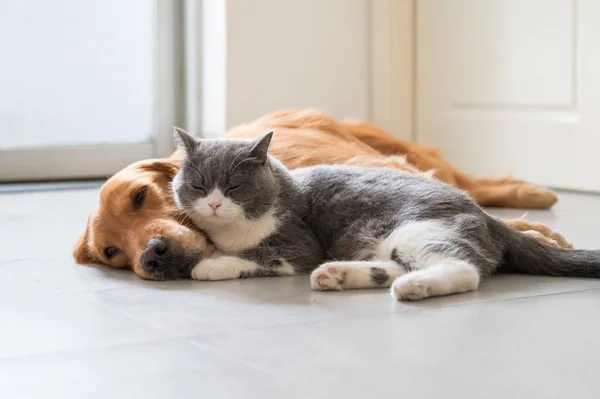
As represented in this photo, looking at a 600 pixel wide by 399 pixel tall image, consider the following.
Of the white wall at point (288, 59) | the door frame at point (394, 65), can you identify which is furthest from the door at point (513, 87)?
the white wall at point (288, 59)

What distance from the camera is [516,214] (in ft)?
11.1

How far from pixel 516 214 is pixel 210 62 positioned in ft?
5.90

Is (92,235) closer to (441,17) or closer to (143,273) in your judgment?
(143,273)

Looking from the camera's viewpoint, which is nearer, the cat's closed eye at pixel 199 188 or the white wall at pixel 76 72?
the cat's closed eye at pixel 199 188

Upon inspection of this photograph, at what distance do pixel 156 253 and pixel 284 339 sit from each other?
2.13 ft

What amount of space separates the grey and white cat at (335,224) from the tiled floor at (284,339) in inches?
2.1

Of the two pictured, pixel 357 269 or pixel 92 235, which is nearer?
pixel 357 269

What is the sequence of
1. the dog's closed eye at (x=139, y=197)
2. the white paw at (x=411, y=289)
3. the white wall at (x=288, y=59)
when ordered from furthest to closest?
the white wall at (x=288, y=59) < the dog's closed eye at (x=139, y=197) < the white paw at (x=411, y=289)

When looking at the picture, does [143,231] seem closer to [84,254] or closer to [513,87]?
[84,254]

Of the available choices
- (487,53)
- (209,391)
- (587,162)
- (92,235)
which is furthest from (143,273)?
(487,53)

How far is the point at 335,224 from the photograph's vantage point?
7.48 ft

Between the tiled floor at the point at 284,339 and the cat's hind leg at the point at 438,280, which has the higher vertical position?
the cat's hind leg at the point at 438,280

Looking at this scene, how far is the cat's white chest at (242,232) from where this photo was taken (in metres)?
2.26

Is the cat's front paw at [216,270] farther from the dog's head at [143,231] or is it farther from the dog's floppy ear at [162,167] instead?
the dog's floppy ear at [162,167]
